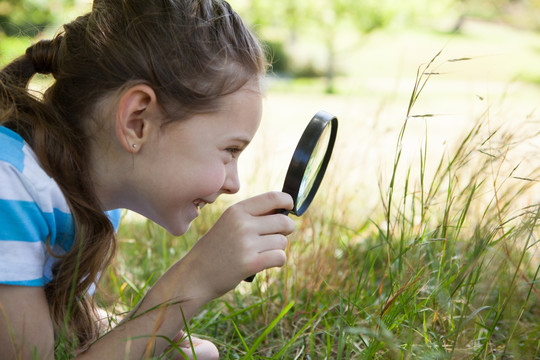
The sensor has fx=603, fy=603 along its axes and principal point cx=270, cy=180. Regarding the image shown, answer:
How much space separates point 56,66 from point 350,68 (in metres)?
19.9

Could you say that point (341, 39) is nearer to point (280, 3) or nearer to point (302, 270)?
point (280, 3)

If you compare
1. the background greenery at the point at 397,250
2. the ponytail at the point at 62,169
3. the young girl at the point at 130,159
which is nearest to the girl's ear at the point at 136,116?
the young girl at the point at 130,159

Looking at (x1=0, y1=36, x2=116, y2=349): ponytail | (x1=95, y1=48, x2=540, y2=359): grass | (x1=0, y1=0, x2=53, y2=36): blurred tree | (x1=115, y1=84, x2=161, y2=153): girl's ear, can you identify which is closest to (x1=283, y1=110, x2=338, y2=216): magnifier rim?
(x1=95, y1=48, x2=540, y2=359): grass

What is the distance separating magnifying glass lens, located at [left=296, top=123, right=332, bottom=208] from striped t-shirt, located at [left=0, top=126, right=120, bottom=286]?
626 mm

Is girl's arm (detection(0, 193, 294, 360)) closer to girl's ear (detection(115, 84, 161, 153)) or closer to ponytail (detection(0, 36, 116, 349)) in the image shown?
ponytail (detection(0, 36, 116, 349))

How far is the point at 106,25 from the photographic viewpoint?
167 centimetres

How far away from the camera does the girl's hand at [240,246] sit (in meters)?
1.47

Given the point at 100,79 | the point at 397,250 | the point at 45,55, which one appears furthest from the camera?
the point at 397,250

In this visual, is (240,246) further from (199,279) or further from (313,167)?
(313,167)

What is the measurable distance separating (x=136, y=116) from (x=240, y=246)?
465 mm

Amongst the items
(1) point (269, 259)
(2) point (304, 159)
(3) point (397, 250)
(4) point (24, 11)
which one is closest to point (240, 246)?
(1) point (269, 259)

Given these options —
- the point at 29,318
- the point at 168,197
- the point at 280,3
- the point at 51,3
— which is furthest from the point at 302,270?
the point at 280,3

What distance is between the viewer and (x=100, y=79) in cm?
164

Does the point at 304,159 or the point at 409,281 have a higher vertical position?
the point at 304,159
